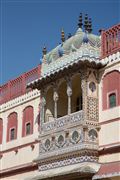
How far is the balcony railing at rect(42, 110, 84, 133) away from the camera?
1998 cm

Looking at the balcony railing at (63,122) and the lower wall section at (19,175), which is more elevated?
the balcony railing at (63,122)

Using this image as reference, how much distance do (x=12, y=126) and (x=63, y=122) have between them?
6324 millimetres

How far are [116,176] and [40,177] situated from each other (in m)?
5.07

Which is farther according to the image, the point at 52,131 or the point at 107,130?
the point at 52,131

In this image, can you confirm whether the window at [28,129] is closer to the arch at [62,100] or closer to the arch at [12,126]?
the arch at [12,126]

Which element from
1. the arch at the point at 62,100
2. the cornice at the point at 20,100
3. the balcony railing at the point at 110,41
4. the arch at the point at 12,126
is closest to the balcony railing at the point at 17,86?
the cornice at the point at 20,100

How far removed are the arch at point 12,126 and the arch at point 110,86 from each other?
780 cm

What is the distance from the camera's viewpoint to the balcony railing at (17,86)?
2512 cm

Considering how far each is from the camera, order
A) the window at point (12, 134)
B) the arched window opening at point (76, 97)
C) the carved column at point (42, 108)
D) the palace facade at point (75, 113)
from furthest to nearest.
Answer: the window at point (12, 134), the carved column at point (42, 108), the arched window opening at point (76, 97), the palace facade at point (75, 113)

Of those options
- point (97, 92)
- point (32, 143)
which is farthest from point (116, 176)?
point (32, 143)

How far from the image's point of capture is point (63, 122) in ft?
68.4

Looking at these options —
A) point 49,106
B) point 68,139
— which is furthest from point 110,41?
point 49,106

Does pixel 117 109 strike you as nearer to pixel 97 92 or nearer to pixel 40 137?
pixel 97 92

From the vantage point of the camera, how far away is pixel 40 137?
22125mm
